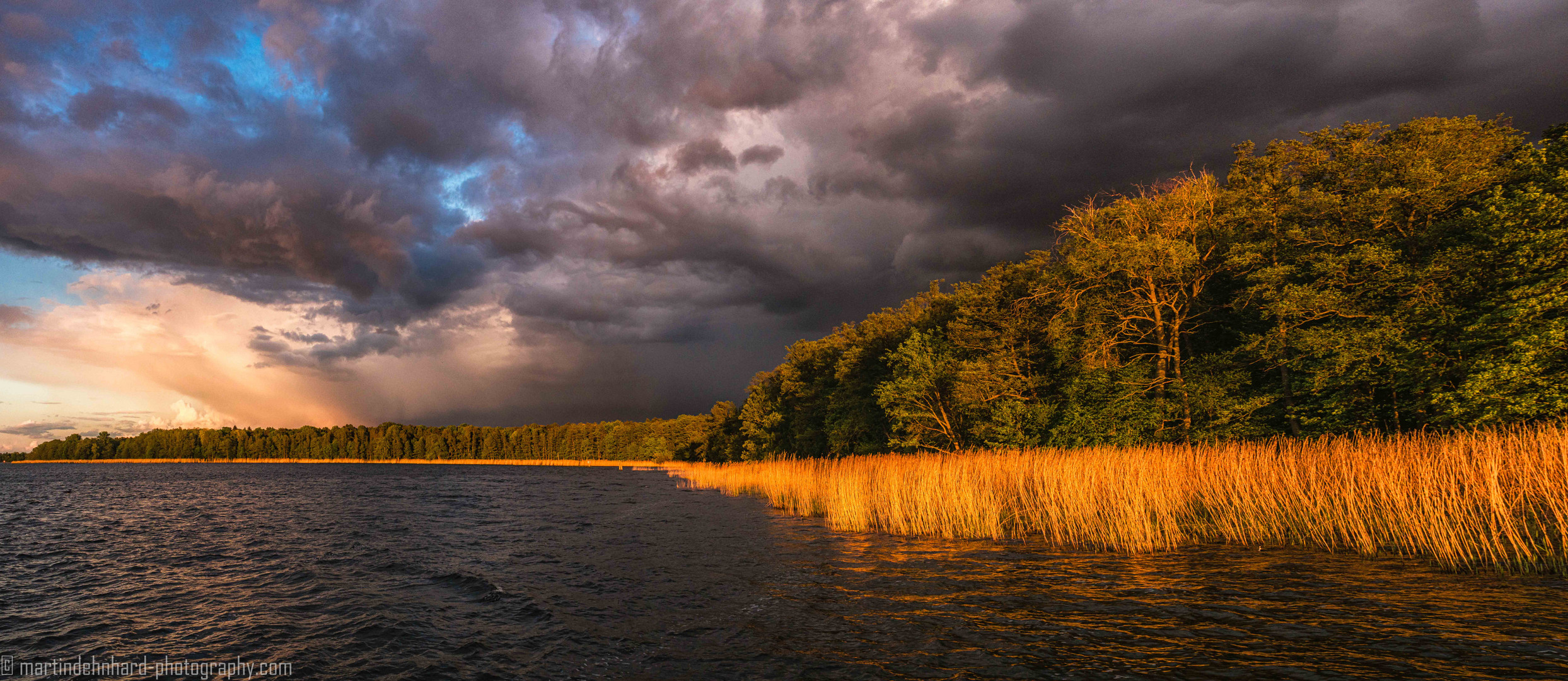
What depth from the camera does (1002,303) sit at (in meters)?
46.2

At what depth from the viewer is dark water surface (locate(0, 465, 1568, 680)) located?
736 centimetres

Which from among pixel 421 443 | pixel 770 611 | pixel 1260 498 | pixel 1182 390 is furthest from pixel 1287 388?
pixel 421 443

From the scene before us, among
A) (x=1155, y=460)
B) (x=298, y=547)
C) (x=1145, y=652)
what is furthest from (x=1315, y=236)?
(x=298, y=547)

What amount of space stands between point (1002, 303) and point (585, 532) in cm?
3391

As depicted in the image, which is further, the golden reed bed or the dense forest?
the dense forest

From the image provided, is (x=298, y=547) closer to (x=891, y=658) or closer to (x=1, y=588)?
(x=1, y=588)

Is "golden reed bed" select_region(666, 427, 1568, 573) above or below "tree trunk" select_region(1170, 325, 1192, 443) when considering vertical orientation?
below

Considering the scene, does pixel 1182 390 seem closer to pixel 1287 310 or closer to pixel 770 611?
pixel 1287 310

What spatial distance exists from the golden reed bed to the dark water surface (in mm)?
1052

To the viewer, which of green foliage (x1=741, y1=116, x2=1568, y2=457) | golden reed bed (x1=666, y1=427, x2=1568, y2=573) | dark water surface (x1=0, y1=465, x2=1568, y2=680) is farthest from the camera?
green foliage (x1=741, y1=116, x2=1568, y2=457)

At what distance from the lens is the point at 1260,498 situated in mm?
15492

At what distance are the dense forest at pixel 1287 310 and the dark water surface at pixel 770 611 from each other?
1988cm

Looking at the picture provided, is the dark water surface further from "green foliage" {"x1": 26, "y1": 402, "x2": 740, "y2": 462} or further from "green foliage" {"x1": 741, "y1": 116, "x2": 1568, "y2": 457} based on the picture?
"green foliage" {"x1": 26, "y1": 402, "x2": 740, "y2": 462}

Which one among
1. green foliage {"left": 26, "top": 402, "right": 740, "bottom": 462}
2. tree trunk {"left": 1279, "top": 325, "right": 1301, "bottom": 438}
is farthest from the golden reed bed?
green foliage {"left": 26, "top": 402, "right": 740, "bottom": 462}
